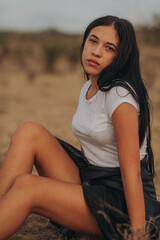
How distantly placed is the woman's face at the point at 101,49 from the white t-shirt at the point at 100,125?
0.17 meters

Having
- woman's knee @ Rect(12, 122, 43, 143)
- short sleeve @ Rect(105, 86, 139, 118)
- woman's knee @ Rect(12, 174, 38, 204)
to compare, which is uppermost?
short sleeve @ Rect(105, 86, 139, 118)

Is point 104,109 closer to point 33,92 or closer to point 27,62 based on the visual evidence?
point 33,92

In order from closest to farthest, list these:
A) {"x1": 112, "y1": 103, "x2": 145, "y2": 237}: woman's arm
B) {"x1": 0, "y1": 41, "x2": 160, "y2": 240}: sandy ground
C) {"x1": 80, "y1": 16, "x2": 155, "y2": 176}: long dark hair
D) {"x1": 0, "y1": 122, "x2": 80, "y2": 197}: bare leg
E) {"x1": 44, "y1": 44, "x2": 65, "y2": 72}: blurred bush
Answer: {"x1": 112, "y1": 103, "x2": 145, "y2": 237}: woman's arm < {"x1": 80, "y1": 16, "x2": 155, "y2": 176}: long dark hair < {"x1": 0, "y1": 122, "x2": 80, "y2": 197}: bare leg < {"x1": 0, "y1": 41, "x2": 160, "y2": 240}: sandy ground < {"x1": 44, "y1": 44, "x2": 65, "y2": 72}: blurred bush

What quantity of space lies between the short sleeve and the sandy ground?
1.01 m

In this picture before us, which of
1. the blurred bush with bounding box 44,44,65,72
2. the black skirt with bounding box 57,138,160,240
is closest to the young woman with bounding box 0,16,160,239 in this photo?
the black skirt with bounding box 57,138,160,240

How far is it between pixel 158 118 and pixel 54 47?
11232mm

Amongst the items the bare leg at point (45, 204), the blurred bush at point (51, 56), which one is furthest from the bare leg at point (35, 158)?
the blurred bush at point (51, 56)

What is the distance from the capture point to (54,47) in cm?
1709

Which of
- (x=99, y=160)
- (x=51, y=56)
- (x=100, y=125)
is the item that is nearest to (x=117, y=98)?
(x=100, y=125)

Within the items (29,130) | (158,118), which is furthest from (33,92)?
(29,130)

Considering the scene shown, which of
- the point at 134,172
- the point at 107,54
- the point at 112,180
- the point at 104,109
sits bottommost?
the point at 112,180

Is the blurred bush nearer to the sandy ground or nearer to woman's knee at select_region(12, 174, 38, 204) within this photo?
the sandy ground

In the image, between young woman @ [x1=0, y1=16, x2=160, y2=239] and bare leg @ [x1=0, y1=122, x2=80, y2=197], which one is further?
bare leg @ [x1=0, y1=122, x2=80, y2=197]

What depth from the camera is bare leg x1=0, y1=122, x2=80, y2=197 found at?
2273 millimetres
